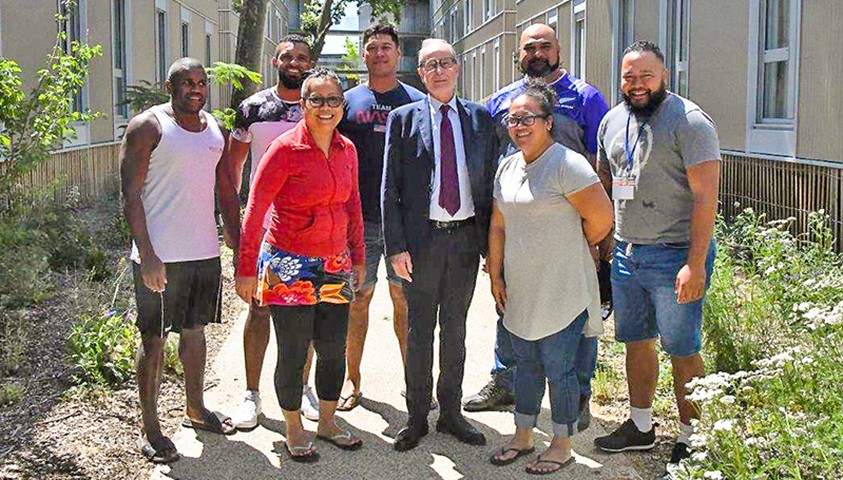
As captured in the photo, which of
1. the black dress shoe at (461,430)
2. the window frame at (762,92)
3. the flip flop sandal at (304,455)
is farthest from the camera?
the window frame at (762,92)

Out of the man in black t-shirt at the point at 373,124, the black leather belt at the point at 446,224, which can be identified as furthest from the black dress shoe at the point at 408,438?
the black leather belt at the point at 446,224

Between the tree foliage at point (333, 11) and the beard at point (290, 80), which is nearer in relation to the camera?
the beard at point (290, 80)

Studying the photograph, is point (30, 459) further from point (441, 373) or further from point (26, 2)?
point (26, 2)

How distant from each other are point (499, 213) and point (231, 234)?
1.43 m

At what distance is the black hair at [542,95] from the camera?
463 cm

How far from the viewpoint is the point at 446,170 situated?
5027 mm

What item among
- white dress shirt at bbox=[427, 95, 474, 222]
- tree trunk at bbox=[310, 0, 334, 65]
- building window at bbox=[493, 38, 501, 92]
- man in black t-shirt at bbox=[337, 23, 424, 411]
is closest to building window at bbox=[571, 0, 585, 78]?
tree trunk at bbox=[310, 0, 334, 65]

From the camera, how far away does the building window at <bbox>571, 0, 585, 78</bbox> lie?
63.0ft

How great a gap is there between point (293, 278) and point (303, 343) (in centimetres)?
35

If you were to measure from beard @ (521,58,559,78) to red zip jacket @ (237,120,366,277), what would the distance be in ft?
4.07

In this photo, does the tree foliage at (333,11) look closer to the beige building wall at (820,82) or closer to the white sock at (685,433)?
the beige building wall at (820,82)

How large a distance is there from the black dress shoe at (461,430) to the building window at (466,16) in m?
35.3

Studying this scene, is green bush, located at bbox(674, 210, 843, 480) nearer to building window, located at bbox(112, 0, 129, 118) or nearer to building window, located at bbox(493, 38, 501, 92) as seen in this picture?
building window, located at bbox(112, 0, 129, 118)

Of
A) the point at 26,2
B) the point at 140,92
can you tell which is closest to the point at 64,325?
the point at 26,2
